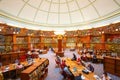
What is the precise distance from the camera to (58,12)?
18.7 meters

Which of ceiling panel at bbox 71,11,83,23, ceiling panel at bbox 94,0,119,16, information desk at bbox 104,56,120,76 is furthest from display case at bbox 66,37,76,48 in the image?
information desk at bbox 104,56,120,76

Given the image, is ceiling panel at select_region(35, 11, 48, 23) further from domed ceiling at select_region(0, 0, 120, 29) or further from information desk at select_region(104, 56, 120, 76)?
information desk at select_region(104, 56, 120, 76)

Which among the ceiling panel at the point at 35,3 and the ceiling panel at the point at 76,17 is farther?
the ceiling panel at the point at 76,17

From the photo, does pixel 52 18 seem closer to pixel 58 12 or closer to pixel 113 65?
pixel 58 12

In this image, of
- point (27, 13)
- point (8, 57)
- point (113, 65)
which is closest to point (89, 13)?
point (27, 13)

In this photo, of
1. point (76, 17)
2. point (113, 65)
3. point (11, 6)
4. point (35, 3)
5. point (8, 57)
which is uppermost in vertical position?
point (35, 3)

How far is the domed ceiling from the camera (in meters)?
13.3

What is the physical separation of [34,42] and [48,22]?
4858mm

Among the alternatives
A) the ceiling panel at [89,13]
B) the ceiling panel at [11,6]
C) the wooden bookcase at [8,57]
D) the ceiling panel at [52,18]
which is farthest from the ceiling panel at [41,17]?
the wooden bookcase at [8,57]

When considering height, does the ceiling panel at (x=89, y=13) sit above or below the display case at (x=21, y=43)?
above

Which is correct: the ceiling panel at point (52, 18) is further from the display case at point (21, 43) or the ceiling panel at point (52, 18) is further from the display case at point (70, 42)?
the display case at point (21, 43)

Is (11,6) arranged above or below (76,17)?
above

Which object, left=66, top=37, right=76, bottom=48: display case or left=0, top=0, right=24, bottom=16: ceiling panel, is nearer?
left=0, top=0, right=24, bottom=16: ceiling panel

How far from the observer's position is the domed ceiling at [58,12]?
13337mm
